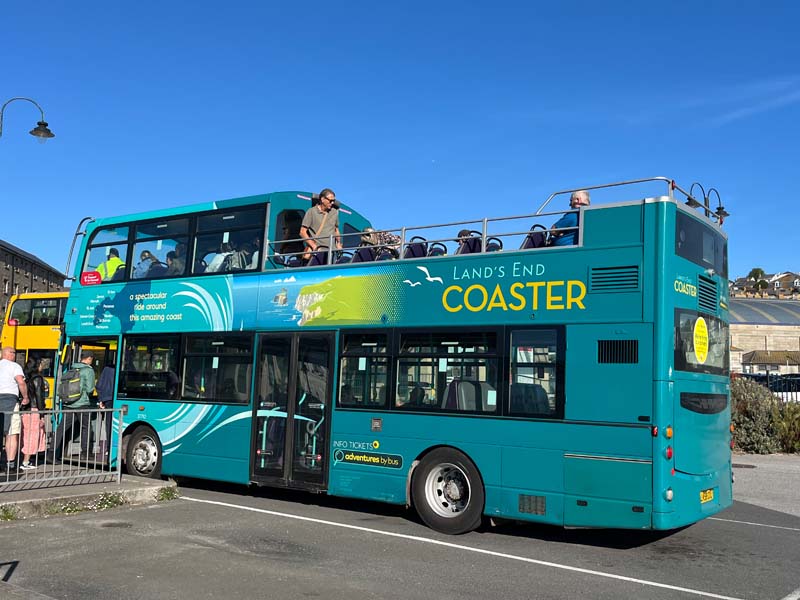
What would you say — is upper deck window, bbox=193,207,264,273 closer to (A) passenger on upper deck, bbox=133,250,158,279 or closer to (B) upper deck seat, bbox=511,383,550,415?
(A) passenger on upper deck, bbox=133,250,158,279

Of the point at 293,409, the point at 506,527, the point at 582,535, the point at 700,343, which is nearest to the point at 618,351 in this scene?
the point at 700,343

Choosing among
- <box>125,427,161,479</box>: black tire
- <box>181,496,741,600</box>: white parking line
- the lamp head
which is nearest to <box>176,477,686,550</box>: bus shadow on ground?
<box>181,496,741,600</box>: white parking line

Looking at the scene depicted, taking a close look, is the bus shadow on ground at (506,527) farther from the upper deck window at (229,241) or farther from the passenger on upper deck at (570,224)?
the upper deck window at (229,241)

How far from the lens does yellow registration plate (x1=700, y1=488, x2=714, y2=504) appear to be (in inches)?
312

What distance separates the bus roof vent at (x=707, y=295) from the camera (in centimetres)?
836

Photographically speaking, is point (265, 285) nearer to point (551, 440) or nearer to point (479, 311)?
point (479, 311)

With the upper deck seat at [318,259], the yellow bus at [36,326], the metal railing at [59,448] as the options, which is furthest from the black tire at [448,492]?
the yellow bus at [36,326]

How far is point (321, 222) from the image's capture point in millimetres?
11336

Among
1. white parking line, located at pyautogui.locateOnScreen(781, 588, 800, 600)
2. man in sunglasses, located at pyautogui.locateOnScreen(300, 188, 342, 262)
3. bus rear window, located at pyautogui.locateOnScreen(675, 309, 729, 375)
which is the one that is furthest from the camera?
man in sunglasses, located at pyautogui.locateOnScreen(300, 188, 342, 262)

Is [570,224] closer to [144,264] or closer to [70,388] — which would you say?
[144,264]

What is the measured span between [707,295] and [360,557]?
Answer: 15.7ft

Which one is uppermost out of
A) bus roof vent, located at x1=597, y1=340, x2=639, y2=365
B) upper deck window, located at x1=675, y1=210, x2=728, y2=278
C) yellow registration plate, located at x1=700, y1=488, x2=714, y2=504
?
upper deck window, located at x1=675, y1=210, x2=728, y2=278

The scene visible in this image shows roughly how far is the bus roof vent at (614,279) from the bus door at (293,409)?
375cm

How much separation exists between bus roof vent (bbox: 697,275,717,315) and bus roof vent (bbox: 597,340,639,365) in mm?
1117
